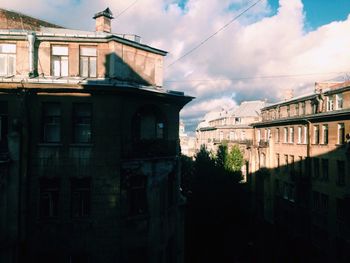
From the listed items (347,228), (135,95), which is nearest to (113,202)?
(135,95)

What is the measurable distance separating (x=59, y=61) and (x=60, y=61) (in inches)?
2.0

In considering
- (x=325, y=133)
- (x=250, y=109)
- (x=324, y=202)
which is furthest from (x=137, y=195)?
(x=250, y=109)

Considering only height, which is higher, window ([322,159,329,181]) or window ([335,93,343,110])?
window ([335,93,343,110])

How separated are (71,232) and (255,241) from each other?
28960mm

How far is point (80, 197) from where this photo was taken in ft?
50.4

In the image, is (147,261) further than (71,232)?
Yes

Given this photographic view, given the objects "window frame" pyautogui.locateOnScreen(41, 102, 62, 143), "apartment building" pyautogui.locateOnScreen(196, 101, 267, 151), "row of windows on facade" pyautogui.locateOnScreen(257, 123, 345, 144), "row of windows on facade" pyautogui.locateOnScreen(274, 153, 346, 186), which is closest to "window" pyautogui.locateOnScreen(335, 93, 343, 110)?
"row of windows on facade" pyautogui.locateOnScreen(257, 123, 345, 144)

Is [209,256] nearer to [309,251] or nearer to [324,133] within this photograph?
[309,251]

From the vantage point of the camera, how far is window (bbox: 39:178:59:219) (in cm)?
1505

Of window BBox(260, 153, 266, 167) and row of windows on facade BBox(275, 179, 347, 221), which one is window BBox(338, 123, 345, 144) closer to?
row of windows on facade BBox(275, 179, 347, 221)

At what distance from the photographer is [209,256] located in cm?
3034

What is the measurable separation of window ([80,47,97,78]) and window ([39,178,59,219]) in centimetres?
580

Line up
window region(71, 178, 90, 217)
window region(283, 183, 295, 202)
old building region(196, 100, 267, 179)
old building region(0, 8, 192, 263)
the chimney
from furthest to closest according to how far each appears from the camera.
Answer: old building region(196, 100, 267, 179) → window region(283, 183, 295, 202) → the chimney → window region(71, 178, 90, 217) → old building region(0, 8, 192, 263)

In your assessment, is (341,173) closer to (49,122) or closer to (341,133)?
(341,133)
